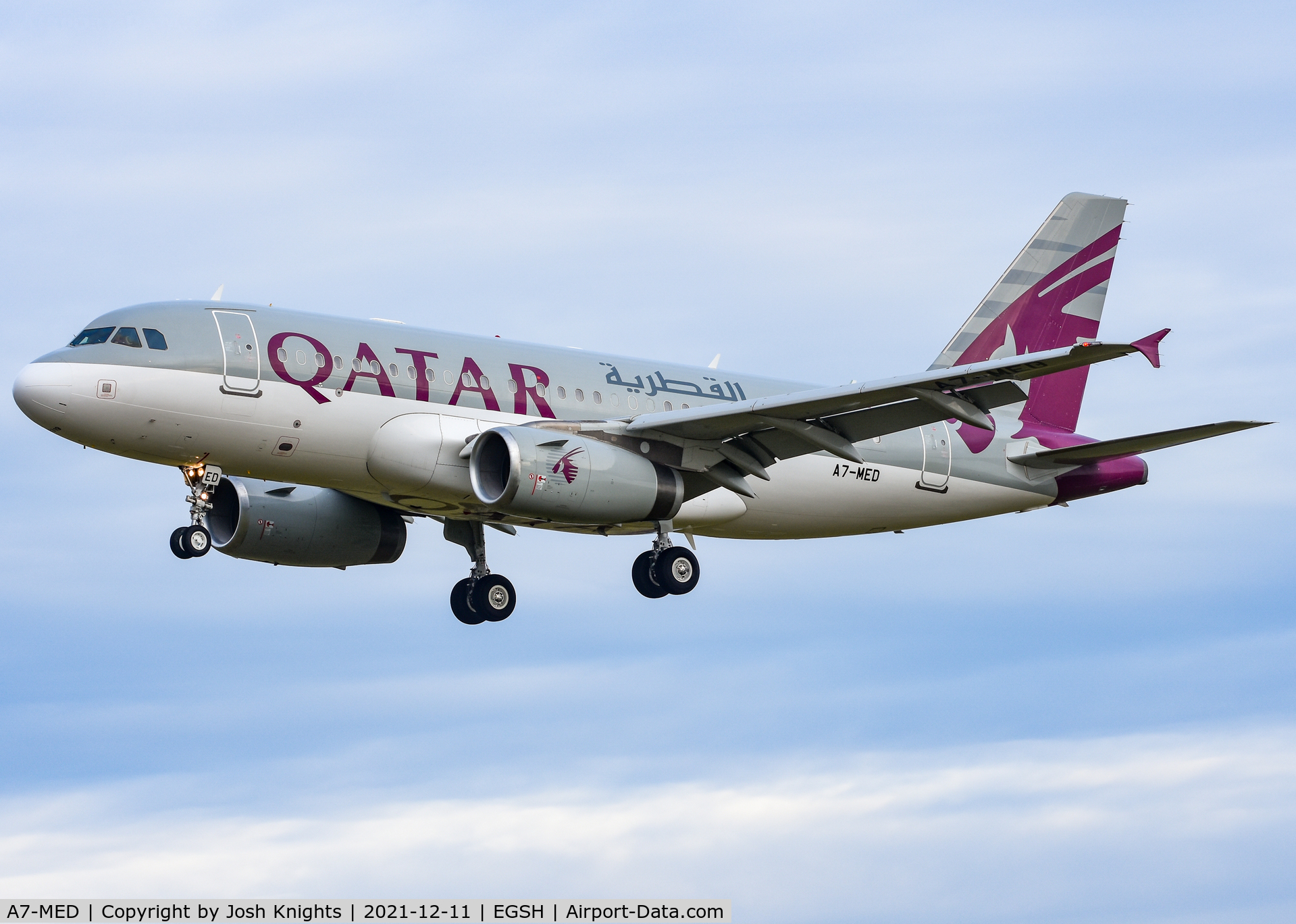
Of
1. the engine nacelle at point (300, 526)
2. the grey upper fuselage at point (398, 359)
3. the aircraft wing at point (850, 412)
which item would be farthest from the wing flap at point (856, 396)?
the engine nacelle at point (300, 526)

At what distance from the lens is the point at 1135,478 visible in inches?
1414

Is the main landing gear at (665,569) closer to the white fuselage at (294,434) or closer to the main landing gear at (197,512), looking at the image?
the white fuselage at (294,434)

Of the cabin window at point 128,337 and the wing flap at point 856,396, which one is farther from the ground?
the cabin window at point 128,337

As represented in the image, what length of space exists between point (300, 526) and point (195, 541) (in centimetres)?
502

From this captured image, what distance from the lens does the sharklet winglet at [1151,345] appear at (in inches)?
1005

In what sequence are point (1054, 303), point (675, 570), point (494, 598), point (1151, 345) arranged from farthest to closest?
point (1054, 303) < point (494, 598) < point (675, 570) < point (1151, 345)

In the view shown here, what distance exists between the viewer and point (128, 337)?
2834 centimetres

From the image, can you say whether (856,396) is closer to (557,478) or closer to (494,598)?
(557,478)

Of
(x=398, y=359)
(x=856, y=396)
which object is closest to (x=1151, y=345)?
(x=856, y=396)

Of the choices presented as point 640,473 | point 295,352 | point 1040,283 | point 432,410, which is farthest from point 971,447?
point 295,352

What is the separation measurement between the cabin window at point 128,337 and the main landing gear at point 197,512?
2.24m

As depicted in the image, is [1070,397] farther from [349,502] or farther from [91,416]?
[91,416]

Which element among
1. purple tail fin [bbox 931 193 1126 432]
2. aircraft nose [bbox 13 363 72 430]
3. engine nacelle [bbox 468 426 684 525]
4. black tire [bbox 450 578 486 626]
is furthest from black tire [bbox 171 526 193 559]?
purple tail fin [bbox 931 193 1126 432]

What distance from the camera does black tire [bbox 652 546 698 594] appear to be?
3153cm
